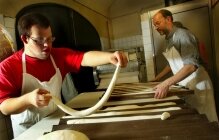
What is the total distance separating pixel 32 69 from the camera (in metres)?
1.84

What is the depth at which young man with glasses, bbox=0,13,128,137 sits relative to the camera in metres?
1.64

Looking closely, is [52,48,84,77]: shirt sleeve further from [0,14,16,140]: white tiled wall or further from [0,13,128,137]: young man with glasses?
[0,14,16,140]: white tiled wall

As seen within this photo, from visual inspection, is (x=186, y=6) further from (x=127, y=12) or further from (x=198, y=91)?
(x=127, y=12)

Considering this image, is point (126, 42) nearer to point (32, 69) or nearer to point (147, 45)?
point (147, 45)

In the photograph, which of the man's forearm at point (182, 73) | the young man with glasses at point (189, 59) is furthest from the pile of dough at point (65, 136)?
the young man with glasses at point (189, 59)

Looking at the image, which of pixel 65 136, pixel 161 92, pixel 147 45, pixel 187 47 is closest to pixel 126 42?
pixel 147 45

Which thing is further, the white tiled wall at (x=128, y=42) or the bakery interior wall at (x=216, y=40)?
the white tiled wall at (x=128, y=42)

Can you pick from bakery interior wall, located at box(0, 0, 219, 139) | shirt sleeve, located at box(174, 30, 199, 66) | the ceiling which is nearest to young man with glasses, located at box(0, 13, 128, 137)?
shirt sleeve, located at box(174, 30, 199, 66)

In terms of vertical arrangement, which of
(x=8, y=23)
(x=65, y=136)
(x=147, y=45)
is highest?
(x=8, y=23)

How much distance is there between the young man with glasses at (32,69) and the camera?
5.38 ft

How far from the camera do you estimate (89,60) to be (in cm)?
203

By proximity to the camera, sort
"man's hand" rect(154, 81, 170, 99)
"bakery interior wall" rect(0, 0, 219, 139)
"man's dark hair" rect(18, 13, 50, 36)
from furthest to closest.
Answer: "bakery interior wall" rect(0, 0, 219, 139) < "man's hand" rect(154, 81, 170, 99) < "man's dark hair" rect(18, 13, 50, 36)

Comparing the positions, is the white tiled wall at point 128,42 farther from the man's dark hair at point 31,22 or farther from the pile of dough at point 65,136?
the pile of dough at point 65,136

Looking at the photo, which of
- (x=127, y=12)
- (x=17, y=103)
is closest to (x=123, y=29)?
(x=127, y=12)
